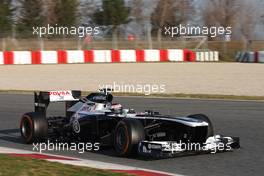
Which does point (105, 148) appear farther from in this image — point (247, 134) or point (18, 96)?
point (18, 96)

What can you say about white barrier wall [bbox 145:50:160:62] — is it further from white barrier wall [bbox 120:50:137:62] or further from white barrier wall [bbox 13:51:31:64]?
white barrier wall [bbox 13:51:31:64]

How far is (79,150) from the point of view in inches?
325

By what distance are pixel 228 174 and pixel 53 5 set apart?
1990 inches

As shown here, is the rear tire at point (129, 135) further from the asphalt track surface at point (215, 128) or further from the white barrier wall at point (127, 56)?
→ the white barrier wall at point (127, 56)

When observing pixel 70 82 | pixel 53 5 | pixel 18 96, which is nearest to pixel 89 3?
pixel 53 5

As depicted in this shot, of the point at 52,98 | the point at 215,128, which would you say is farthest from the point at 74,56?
the point at 52,98

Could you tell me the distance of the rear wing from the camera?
898 cm

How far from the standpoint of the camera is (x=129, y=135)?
727 cm

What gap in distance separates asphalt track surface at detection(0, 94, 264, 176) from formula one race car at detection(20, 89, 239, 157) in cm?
17

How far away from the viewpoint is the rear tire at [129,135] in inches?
287

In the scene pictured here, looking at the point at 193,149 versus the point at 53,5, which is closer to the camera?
the point at 193,149

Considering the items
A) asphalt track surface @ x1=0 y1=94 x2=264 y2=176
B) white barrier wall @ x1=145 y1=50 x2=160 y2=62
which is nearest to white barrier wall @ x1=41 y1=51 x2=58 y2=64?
white barrier wall @ x1=145 y1=50 x2=160 y2=62

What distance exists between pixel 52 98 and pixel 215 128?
10.4 feet

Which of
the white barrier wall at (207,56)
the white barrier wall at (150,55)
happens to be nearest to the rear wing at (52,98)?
the white barrier wall at (150,55)
